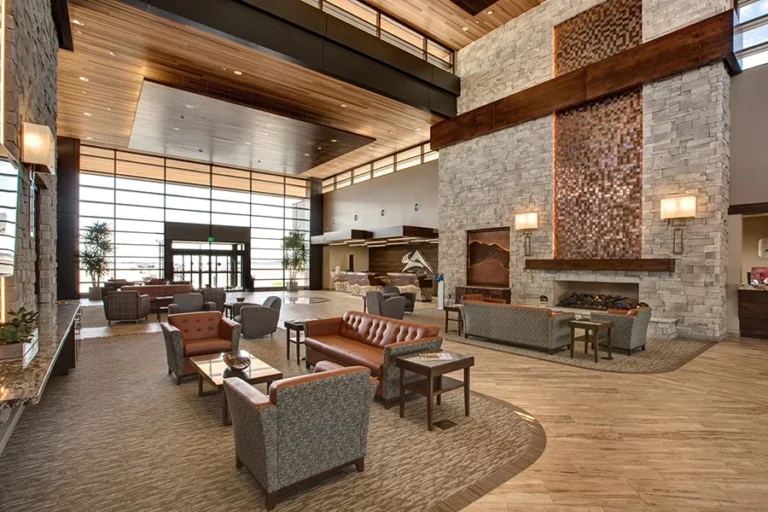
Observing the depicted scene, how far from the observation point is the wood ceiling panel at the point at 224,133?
9727mm

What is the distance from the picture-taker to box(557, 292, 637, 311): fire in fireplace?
852 centimetres

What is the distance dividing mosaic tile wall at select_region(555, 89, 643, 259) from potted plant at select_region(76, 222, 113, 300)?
1594 centimetres

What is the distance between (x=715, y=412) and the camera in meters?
3.87

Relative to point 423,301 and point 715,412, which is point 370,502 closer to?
point 715,412

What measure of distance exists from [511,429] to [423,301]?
12.2 meters

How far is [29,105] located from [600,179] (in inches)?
395

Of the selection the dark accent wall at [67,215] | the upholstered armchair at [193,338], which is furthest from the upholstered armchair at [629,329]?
the dark accent wall at [67,215]

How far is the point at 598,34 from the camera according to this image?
9.03 meters

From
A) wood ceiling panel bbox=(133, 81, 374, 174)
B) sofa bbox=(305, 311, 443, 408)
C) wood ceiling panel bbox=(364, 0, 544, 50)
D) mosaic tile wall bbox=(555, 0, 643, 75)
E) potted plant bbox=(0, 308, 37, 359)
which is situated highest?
wood ceiling panel bbox=(364, 0, 544, 50)

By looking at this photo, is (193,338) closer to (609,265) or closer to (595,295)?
(609,265)

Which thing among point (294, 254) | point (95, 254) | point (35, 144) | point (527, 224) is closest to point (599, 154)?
point (527, 224)

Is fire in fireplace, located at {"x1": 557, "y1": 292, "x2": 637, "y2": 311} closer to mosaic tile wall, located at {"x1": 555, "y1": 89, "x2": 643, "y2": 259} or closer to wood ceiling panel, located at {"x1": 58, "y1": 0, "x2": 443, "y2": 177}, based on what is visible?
mosaic tile wall, located at {"x1": 555, "y1": 89, "x2": 643, "y2": 259}

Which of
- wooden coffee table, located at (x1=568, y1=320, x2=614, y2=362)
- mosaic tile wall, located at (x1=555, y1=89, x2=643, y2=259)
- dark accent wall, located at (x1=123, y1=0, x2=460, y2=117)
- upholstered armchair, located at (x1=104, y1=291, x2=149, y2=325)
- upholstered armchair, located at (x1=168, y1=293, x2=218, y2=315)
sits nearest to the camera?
wooden coffee table, located at (x1=568, y1=320, x2=614, y2=362)

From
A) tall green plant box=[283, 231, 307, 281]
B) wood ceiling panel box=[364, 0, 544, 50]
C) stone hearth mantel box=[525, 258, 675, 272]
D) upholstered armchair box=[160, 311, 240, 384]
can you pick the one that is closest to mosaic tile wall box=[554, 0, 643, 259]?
stone hearth mantel box=[525, 258, 675, 272]
